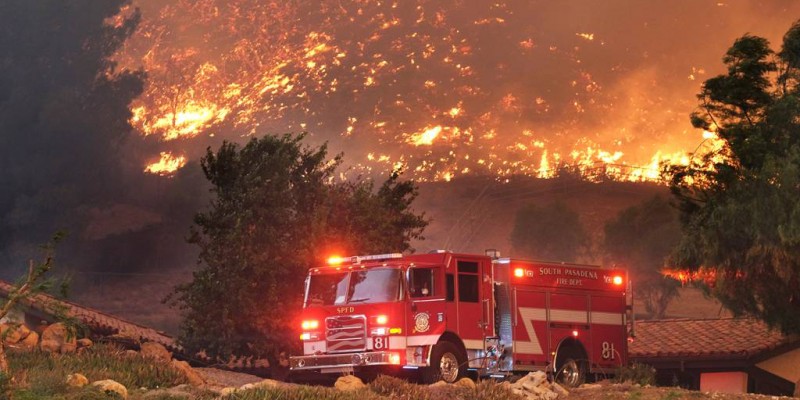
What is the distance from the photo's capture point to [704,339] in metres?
39.9

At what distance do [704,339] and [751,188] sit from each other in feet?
33.9

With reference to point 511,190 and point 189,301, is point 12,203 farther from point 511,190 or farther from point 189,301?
point 189,301

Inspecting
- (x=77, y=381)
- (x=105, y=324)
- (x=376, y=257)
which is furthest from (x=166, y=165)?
(x=77, y=381)

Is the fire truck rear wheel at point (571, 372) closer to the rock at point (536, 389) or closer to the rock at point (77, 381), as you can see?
the rock at point (536, 389)

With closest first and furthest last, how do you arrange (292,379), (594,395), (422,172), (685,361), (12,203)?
(594,395)
(292,379)
(685,361)
(12,203)
(422,172)

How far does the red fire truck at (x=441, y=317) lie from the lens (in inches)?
962

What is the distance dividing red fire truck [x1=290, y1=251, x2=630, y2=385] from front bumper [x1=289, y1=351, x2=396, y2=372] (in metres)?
0.02

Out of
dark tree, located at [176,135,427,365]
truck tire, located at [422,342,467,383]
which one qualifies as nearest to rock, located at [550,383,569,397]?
truck tire, located at [422,342,467,383]

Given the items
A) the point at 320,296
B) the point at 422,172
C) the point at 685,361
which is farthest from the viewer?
the point at 422,172

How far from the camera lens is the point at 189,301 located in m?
34.3

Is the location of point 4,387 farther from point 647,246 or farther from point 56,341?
point 647,246

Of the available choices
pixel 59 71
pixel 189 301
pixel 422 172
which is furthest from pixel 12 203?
pixel 189 301

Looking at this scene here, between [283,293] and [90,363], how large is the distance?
1151 centimetres

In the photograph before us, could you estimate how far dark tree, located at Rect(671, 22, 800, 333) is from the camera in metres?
30.2
